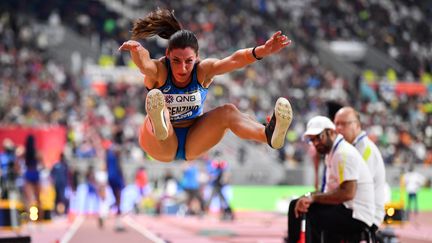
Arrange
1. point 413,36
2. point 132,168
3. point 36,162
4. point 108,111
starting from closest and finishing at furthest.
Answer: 1. point 36,162
2. point 132,168
3. point 108,111
4. point 413,36

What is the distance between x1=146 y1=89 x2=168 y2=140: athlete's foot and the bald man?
8.16 ft

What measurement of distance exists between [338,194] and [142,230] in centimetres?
786

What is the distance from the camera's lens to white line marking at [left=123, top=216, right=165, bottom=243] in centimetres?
1198

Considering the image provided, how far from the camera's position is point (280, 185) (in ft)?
81.9

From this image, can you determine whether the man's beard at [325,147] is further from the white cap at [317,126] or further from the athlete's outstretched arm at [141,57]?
the athlete's outstretched arm at [141,57]

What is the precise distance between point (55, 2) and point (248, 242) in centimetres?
2172

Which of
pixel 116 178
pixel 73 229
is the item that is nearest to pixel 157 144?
pixel 116 178

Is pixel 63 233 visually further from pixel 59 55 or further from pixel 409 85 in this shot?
pixel 409 85

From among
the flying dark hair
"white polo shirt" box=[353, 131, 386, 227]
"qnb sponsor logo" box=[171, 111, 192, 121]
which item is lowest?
"white polo shirt" box=[353, 131, 386, 227]

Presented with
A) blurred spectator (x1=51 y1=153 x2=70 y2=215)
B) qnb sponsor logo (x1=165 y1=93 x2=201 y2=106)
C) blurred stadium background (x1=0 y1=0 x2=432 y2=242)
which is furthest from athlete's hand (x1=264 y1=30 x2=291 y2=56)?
blurred stadium background (x1=0 y1=0 x2=432 y2=242)

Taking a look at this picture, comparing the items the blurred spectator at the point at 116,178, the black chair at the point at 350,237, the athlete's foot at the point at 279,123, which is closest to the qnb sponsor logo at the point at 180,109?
the athlete's foot at the point at 279,123

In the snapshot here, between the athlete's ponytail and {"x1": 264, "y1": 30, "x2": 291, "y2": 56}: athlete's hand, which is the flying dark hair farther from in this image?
{"x1": 264, "y1": 30, "x2": 291, "y2": 56}: athlete's hand

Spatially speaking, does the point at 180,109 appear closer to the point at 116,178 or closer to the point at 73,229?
the point at 116,178

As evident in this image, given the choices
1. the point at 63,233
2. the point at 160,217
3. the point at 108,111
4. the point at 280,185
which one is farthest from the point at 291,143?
the point at 63,233
